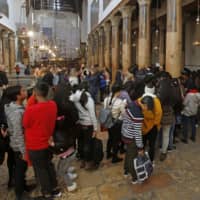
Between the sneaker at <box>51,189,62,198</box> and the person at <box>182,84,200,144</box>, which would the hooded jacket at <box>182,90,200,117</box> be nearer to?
the person at <box>182,84,200,144</box>

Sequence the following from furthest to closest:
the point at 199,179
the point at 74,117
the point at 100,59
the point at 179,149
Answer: the point at 100,59 < the point at 179,149 < the point at 199,179 < the point at 74,117

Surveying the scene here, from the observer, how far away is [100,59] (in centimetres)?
2480

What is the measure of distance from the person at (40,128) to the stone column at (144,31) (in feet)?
30.1

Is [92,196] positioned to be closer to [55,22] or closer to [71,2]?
[55,22]

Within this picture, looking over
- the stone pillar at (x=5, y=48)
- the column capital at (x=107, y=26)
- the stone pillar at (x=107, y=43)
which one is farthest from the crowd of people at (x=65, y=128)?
the stone pillar at (x=5, y=48)

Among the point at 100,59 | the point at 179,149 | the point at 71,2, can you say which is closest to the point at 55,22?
the point at 71,2

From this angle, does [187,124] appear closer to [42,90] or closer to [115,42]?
[42,90]

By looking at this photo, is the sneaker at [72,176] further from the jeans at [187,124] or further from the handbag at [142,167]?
the jeans at [187,124]

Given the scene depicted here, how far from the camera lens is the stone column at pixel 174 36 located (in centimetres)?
884

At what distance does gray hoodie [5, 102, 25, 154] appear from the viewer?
3227mm

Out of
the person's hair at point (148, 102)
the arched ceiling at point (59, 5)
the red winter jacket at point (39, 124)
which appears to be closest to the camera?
the red winter jacket at point (39, 124)

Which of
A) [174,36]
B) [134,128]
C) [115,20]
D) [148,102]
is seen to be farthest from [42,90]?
[115,20]

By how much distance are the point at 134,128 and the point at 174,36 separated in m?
6.20

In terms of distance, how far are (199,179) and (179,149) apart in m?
1.39
